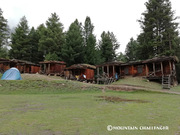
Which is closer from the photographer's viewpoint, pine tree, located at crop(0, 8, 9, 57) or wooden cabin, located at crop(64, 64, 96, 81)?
wooden cabin, located at crop(64, 64, 96, 81)

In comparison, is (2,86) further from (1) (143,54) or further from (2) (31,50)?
(2) (31,50)

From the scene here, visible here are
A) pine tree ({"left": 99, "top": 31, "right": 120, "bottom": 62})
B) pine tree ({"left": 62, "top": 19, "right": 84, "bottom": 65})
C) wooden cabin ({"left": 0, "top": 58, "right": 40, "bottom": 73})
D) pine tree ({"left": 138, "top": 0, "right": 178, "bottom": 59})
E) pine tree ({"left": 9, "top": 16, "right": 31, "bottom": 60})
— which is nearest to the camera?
pine tree ({"left": 138, "top": 0, "right": 178, "bottom": 59})

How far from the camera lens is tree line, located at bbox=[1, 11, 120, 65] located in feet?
131

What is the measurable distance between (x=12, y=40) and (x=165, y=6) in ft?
154

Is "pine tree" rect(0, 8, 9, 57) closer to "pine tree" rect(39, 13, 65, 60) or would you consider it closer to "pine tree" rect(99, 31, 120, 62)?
"pine tree" rect(39, 13, 65, 60)

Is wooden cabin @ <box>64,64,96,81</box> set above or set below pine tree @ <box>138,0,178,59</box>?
below

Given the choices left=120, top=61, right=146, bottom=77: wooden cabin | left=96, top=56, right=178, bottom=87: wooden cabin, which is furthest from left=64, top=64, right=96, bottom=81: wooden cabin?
left=120, top=61, right=146, bottom=77: wooden cabin

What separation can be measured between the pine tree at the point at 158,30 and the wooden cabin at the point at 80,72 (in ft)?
45.8

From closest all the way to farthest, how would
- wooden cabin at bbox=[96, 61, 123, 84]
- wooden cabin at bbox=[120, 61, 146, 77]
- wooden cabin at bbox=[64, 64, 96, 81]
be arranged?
wooden cabin at bbox=[120, 61, 146, 77] < wooden cabin at bbox=[96, 61, 123, 84] < wooden cabin at bbox=[64, 64, 96, 81]

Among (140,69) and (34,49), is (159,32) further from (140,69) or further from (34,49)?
(34,49)

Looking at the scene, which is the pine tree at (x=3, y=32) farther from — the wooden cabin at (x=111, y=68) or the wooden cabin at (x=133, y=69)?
the wooden cabin at (x=133, y=69)

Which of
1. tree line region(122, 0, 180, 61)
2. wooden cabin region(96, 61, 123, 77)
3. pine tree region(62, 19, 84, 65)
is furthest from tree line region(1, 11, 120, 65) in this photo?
tree line region(122, 0, 180, 61)

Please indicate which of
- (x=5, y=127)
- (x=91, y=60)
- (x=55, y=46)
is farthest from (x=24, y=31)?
(x=5, y=127)

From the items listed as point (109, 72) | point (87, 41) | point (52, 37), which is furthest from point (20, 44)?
point (109, 72)
